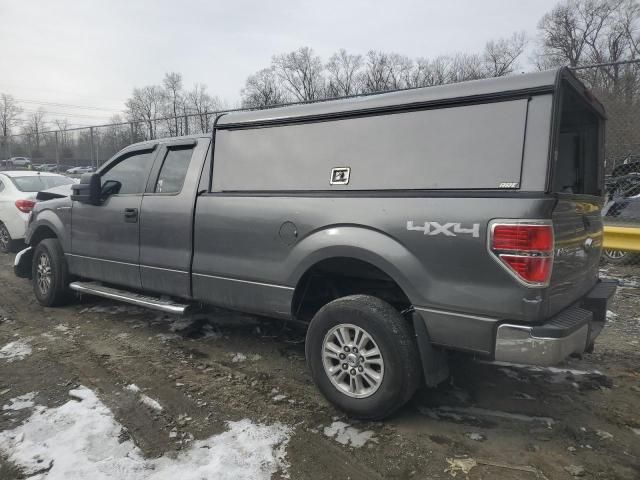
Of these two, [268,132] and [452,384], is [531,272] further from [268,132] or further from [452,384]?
[268,132]

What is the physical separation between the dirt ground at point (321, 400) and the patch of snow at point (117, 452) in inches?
3.3

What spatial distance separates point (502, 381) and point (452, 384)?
1.33 ft

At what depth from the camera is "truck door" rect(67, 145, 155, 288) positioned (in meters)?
4.60

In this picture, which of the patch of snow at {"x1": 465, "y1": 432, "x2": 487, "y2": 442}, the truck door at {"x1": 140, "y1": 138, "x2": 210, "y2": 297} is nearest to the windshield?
the truck door at {"x1": 140, "y1": 138, "x2": 210, "y2": 297}

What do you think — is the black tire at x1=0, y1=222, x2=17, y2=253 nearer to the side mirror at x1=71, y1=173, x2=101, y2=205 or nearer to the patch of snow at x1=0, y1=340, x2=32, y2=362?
the side mirror at x1=71, y1=173, x2=101, y2=205

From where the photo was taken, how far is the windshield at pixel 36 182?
915cm

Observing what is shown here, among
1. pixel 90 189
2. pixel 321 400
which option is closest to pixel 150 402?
pixel 321 400

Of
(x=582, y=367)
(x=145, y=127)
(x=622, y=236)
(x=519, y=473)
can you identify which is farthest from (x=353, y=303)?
(x=145, y=127)

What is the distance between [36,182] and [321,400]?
8.58 m

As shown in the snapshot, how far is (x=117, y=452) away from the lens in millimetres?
A: 2717

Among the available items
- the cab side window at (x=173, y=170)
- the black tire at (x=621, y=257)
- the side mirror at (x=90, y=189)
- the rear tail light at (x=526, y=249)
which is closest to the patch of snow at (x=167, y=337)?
the cab side window at (x=173, y=170)

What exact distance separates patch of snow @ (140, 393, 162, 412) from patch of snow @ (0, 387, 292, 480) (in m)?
0.26

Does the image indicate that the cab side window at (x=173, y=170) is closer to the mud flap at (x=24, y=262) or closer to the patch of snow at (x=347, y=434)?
the patch of snow at (x=347, y=434)

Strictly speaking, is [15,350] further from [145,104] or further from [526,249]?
[145,104]
